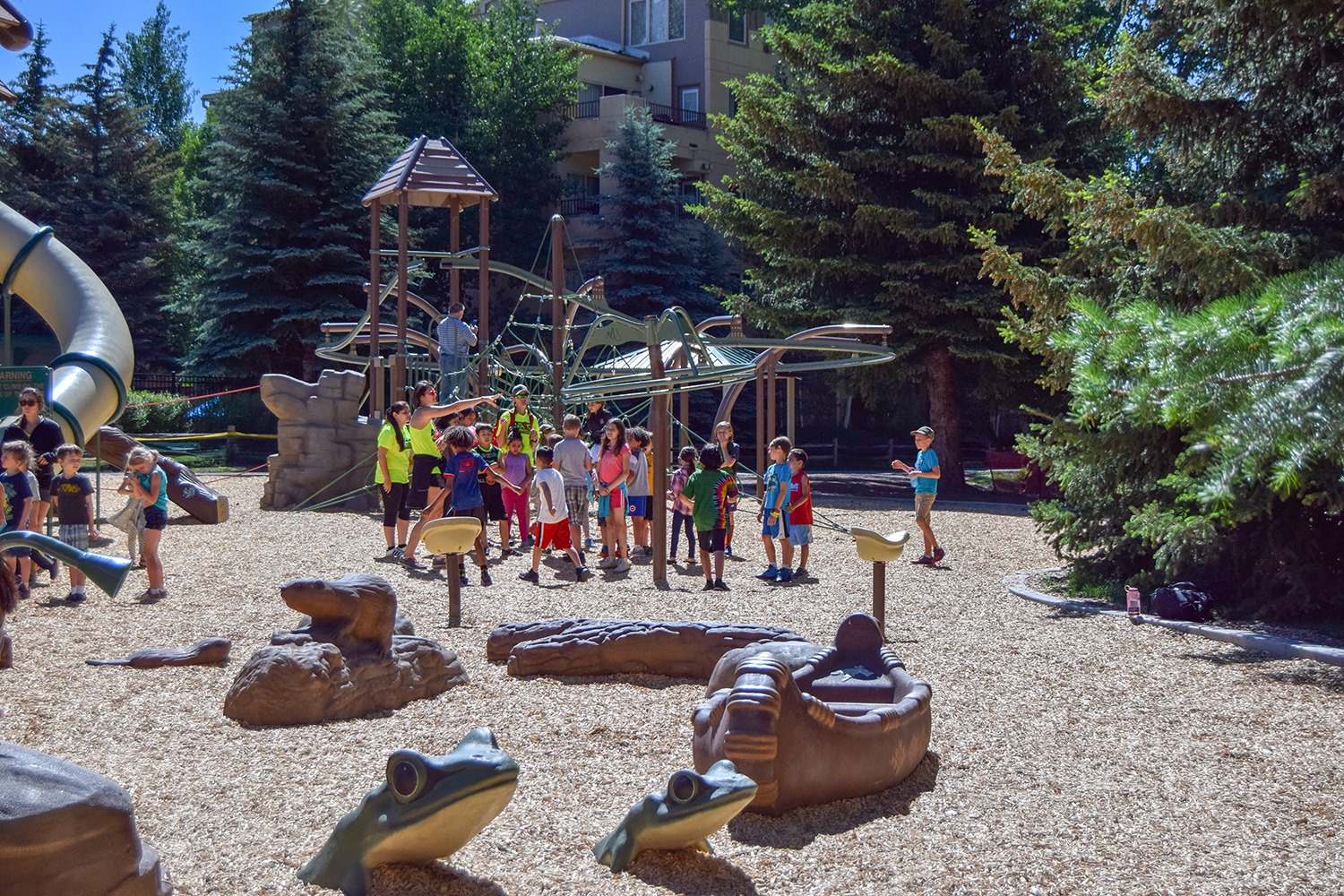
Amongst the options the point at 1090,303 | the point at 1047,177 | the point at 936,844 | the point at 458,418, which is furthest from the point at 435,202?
the point at 1090,303

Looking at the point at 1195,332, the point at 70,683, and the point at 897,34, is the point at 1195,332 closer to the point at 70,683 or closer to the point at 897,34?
the point at 70,683

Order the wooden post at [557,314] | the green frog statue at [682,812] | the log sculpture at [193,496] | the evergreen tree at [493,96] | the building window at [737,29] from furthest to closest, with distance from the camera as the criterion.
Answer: the building window at [737,29] → the evergreen tree at [493,96] → the wooden post at [557,314] → the log sculpture at [193,496] → the green frog statue at [682,812]

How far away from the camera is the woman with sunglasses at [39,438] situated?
972cm

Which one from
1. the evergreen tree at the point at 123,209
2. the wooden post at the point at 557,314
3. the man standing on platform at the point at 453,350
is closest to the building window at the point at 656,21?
the evergreen tree at the point at 123,209

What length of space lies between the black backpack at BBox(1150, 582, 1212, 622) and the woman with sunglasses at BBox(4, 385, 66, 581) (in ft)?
28.4

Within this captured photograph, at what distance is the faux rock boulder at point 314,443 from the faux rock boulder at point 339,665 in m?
9.43

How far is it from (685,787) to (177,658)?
423 centimetres

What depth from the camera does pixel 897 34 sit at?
22156 mm

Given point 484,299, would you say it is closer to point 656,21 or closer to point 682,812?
point 682,812

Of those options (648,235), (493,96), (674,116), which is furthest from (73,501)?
(674,116)

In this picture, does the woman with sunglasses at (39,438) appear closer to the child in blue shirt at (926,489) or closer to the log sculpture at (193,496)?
the log sculpture at (193,496)

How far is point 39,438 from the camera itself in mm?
10016

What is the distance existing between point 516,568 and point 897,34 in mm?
15004

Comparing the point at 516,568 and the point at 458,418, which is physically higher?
the point at 458,418
